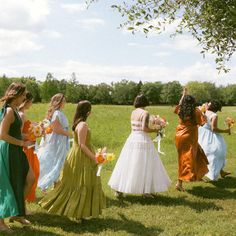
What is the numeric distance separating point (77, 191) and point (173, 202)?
3.20 m

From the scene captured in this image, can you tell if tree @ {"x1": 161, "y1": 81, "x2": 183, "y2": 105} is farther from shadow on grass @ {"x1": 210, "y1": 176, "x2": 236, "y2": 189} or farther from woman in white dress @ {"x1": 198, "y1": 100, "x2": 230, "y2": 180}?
shadow on grass @ {"x1": 210, "y1": 176, "x2": 236, "y2": 189}

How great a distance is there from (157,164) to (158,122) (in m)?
1.14

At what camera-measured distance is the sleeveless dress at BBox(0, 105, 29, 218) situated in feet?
24.7

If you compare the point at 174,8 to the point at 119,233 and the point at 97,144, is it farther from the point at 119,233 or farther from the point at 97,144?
the point at 97,144

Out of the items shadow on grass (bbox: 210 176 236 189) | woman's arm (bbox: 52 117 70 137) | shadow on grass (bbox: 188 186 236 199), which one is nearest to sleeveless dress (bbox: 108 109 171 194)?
shadow on grass (bbox: 188 186 236 199)

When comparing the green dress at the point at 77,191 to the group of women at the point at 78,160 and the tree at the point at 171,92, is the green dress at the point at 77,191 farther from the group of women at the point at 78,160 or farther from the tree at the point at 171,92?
the tree at the point at 171,92

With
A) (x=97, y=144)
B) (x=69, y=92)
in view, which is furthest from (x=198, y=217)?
(x=69, y=92)

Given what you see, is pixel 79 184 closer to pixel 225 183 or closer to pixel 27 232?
pixel 27 232

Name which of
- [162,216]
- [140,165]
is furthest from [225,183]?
[162,216]

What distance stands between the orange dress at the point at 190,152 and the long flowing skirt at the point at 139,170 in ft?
4.14

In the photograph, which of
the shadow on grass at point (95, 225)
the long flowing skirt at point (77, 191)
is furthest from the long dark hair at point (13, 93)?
the shadow on grass at point (95, 225)

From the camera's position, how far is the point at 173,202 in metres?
10.5

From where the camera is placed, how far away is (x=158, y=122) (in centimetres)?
1109

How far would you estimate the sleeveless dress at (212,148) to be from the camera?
13125mm
